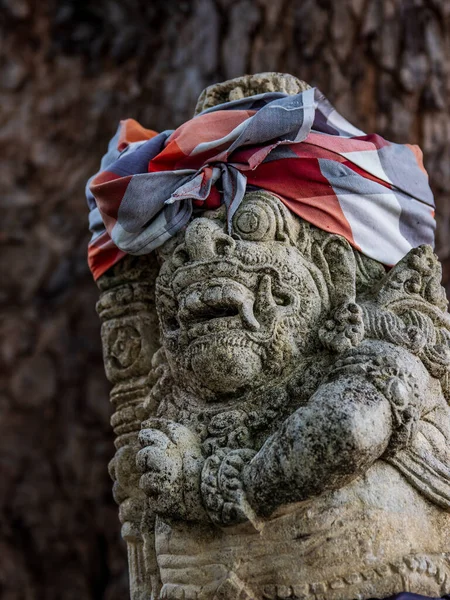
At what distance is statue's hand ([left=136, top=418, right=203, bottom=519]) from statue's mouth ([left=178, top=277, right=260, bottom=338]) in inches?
10.7

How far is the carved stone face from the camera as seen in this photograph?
6.97 feet

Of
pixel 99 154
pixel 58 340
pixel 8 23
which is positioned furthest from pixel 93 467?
pixel 8 23

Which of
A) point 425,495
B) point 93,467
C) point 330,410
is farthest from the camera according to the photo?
point 93,467

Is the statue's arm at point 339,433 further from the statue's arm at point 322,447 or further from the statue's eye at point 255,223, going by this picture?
the statue's eye at point 255,223

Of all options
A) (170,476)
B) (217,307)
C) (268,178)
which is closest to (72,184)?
(268,178)

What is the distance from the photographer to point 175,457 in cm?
207

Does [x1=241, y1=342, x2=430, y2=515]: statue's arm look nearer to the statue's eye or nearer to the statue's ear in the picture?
the statue's ear

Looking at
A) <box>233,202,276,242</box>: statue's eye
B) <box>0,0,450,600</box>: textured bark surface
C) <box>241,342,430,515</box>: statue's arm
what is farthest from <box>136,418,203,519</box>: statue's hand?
<box>0,0,450,600</box>: textured bark surface

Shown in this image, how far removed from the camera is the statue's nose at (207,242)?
86.4 inches

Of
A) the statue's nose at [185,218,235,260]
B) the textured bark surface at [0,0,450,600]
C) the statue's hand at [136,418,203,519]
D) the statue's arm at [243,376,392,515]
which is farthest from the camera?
the textured bark surface at [0,0,450,600]

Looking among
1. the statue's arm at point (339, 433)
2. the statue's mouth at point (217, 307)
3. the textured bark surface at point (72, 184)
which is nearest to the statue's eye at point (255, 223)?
the statue's mouth at point (217, 307)

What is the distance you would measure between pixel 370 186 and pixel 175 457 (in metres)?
0.86

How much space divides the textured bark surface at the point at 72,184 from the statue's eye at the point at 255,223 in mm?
1967

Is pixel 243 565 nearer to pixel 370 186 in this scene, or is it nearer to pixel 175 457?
pixel 175 457
